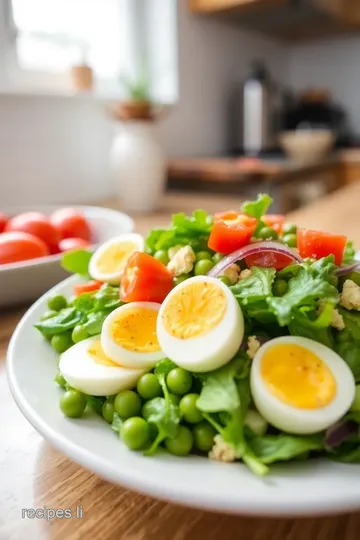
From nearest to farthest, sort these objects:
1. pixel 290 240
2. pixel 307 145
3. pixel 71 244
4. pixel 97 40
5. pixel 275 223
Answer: pixel 290 240, pixel 275 223, pixel 71 244, pixel 97 40, pixel 307 145

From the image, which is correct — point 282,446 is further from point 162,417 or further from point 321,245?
point 321,245

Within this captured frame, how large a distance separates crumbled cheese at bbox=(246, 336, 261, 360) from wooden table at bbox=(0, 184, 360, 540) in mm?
184

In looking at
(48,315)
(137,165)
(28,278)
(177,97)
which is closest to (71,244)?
(28,278)

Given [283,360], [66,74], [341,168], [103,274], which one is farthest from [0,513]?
[341,168]

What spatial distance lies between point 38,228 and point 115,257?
45cm

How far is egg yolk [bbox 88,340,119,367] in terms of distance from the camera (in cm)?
76

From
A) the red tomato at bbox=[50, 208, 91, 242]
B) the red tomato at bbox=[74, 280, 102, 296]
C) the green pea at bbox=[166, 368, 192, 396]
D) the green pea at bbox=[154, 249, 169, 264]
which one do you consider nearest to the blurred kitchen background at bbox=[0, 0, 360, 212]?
the red tomato at bbox=[50, 208, 91, 242]

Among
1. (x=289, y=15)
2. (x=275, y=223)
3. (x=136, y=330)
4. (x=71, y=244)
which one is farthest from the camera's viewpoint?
(x=289, y=15)

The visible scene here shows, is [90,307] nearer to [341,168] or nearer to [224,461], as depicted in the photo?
[224,461]

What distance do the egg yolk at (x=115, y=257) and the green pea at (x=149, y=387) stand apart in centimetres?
32

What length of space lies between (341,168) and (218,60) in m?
1.04

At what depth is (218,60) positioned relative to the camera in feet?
12.0

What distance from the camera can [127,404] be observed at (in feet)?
2.25

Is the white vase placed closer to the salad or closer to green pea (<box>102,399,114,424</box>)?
the salad
